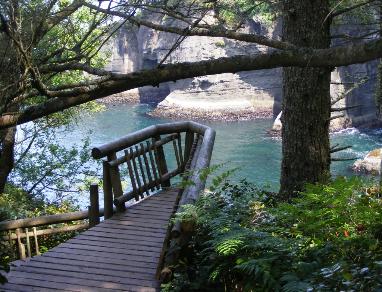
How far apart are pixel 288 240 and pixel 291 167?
3.25m

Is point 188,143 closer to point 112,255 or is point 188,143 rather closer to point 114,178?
point 114,178

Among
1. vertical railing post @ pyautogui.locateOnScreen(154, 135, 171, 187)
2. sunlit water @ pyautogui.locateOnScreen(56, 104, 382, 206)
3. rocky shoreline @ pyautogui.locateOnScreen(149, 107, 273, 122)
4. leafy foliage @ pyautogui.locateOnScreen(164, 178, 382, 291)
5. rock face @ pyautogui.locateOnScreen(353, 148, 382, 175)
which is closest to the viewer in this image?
leafy foliage @ pyautogui.locateOnScreen(164, 178, 382, 291)

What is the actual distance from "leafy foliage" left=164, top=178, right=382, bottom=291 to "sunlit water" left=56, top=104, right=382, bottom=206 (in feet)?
59.2

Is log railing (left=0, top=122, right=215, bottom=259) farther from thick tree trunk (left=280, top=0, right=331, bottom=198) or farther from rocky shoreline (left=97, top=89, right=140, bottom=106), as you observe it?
rocky shoreline (left=97, top=89, right=140, bottom=106)

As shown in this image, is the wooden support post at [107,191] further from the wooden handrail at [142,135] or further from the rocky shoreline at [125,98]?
the rocky shoreline at [125,98]

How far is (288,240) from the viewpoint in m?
2.95

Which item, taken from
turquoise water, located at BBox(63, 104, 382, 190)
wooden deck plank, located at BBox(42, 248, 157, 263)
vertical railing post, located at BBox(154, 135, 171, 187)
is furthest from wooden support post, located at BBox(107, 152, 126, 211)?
turquoise water, located at BBox(63, 104, 382, 190)

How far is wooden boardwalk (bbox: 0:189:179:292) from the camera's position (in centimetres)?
430

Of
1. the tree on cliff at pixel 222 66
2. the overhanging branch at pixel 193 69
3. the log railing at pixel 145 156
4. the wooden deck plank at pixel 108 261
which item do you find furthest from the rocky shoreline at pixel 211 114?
the overhanging branch at pixel 193 69

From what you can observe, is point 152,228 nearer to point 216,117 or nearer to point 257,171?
point 257,171

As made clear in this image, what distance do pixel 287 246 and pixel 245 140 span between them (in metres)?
30.7

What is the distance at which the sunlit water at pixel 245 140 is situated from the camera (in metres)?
25.8

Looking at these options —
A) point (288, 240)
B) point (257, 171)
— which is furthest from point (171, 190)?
point (257, 171)

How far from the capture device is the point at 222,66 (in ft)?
10.2
